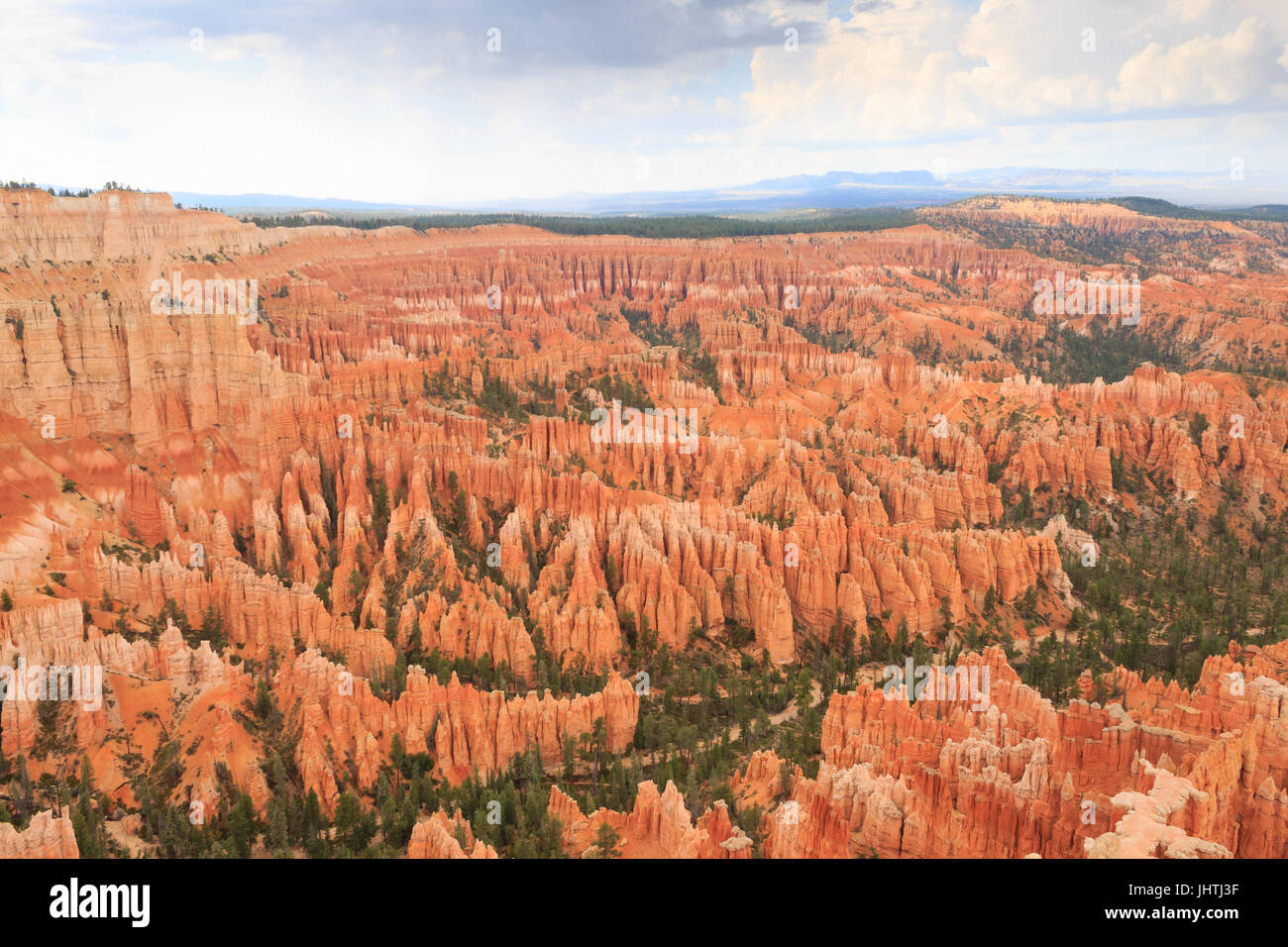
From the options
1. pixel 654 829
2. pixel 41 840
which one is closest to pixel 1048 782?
pixel 654 829

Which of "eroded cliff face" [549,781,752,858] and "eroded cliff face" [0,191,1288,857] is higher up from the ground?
"eroded cliff face" [0,191,1288,857]

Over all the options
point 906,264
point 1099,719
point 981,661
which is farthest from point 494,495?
point 906,264

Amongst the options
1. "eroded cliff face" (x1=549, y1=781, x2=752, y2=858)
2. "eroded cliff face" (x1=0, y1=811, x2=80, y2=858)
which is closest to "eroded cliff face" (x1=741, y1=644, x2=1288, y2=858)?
"eroded cliff face" (x1=549, y1=781, x2=752, y2=858)

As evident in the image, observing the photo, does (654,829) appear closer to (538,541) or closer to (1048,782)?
(1048,782)

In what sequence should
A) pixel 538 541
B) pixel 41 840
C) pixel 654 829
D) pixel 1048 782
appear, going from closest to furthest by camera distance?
pixel 41 840 < pixel 1048 782 < pixel 654 829 < pixel 538 541

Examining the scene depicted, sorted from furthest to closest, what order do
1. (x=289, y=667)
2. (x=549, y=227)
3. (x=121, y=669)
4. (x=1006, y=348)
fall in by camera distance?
(x=549, y=227), (x=1006, y=348), (x=289, y=667), (x=121, y=669)

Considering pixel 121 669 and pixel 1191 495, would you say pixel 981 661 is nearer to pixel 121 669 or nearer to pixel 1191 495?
pixel 121 669

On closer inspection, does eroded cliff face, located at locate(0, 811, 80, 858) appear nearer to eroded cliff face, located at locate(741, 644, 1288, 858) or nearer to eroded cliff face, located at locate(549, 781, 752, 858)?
eroded cliff face, located at locate(549, 781, 752, 858)

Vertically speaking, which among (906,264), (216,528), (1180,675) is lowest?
(1180,675)
